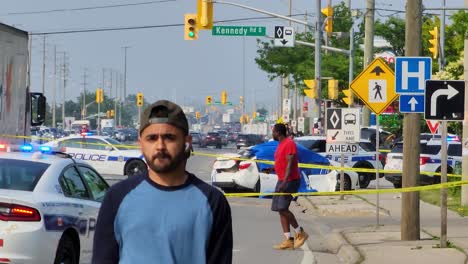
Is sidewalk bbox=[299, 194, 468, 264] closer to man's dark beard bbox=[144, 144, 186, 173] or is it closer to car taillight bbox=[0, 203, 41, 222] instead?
car taillight bbox=[0, 203, 41, 222]

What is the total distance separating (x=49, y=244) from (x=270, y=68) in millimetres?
72093

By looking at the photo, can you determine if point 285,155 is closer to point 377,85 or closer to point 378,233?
point 378,233

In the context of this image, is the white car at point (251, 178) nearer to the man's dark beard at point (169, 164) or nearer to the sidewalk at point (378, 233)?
the sidewalk at point (378, 233)

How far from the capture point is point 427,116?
15664 millimetres

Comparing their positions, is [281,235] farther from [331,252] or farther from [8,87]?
[8,87]

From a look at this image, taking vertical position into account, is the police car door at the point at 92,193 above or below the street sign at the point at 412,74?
below

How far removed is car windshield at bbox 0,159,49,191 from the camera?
10.8 m

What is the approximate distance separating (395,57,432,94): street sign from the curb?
2.51 metres

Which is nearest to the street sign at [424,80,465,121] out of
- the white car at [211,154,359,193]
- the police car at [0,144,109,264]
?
the police car at [0,144,109,264]

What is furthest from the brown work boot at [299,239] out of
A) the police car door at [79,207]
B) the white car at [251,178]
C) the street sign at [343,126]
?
the white car at [251,178]

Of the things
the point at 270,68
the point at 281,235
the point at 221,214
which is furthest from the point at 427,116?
the point at 270,68

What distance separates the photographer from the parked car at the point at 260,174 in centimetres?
2798

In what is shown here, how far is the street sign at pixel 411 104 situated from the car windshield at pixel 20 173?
7.35 meters

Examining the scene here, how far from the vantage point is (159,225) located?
193 inches
